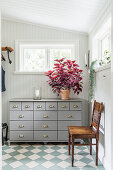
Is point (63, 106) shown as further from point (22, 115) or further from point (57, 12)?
point (57, 12)

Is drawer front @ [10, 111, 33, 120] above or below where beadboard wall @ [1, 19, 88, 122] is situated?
below

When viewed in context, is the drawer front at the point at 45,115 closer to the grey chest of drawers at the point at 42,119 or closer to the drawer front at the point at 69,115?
the grey chest of drawers at the point at 42,119

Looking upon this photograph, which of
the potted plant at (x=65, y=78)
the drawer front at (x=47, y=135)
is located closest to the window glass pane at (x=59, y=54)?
the potted plant at (x=65, y=78)

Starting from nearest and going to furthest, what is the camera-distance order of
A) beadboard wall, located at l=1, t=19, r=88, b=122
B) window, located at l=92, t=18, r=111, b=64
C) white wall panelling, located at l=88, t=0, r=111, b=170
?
1. white wall panelling, located at l=88, t=0, r=111, b=170
2. window, located at l=92, t=18, r=111, b=64
3. beadboard wall, located at l=1, t=19, r=88, b=122

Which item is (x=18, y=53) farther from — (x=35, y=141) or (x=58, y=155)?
(x=58, y=155)

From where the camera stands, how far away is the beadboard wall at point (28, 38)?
4082mm

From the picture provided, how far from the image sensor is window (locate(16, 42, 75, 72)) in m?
4.21

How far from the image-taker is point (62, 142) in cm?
381

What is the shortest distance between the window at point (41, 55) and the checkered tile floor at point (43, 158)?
175 cm

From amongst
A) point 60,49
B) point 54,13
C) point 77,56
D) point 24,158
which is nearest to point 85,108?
point 77,56

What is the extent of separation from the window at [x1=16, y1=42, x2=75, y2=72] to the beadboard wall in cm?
19

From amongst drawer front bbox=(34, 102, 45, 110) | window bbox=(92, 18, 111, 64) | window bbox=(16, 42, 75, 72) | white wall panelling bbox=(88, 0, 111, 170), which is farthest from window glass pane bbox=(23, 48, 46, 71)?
white wall panelling bbox=(88, 0, 111, 170)

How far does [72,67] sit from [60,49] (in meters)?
0.69

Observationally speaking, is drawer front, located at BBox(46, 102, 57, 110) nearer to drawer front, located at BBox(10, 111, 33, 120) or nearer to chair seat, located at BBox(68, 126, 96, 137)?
drawer front, located at BBox(10, 111, 33, 120)
